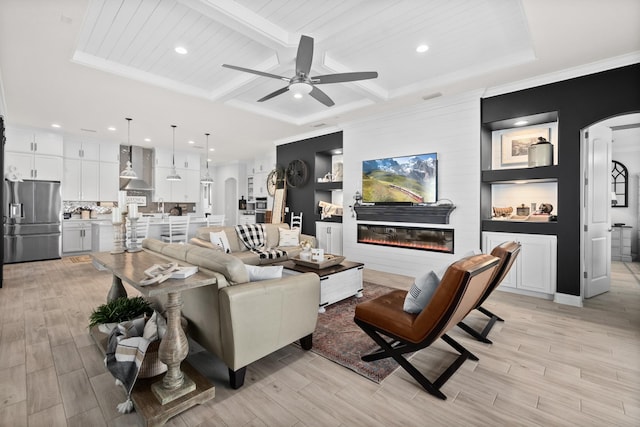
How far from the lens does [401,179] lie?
5027 millimetres

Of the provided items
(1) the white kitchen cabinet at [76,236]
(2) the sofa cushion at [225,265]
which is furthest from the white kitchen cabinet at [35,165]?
(2) the sofa cushion at [225,265]

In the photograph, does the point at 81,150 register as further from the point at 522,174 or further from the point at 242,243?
the point at 522,174

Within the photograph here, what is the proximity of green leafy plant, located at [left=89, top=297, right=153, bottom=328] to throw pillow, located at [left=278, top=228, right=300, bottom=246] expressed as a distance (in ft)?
9.64

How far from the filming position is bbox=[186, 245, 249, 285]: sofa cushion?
198 centimetres

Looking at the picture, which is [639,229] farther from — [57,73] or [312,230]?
[57,73]

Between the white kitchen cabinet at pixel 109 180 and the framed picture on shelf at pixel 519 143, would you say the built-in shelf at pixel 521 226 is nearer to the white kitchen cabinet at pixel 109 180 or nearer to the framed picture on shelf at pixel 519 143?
the framed picture on shelf at pixel 519 143

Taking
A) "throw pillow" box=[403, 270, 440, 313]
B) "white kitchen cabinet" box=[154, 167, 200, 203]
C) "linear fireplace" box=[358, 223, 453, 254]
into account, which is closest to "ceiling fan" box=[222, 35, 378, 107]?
"throw pillow" box=[403, 270, 440, 313]

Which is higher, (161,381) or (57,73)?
(57,73)

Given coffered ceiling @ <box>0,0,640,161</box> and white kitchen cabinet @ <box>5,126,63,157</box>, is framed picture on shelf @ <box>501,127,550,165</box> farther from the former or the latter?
white kitchen cabinet @ <box>5,126,63,157</box>

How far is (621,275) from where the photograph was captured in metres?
4.98

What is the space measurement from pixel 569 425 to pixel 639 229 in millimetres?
7005

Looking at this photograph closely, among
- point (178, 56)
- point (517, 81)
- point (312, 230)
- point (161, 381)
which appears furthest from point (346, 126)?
point (161, 381)

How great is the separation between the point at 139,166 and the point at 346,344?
813 cm

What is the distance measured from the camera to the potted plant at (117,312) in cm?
248
